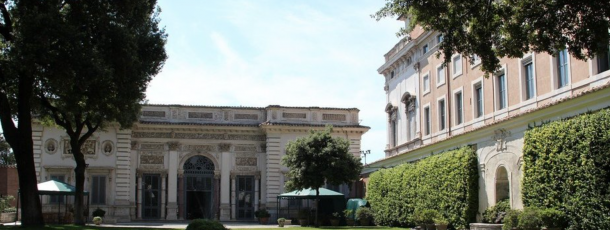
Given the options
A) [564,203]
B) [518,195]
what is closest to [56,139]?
[518,195]

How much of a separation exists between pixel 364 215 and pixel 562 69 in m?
17.2

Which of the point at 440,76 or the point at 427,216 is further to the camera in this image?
the point at 440,76

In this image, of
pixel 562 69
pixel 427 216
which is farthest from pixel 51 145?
pixel 562 69

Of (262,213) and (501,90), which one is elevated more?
(501,90)

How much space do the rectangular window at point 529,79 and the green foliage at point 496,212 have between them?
4026 millimetres

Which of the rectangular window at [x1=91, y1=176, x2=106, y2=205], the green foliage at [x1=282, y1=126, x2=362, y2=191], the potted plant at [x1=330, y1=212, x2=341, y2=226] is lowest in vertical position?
the potted plant at [x1=330, y1=212, x2=341, y2=226]

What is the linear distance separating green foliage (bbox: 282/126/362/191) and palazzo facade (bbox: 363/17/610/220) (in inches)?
112

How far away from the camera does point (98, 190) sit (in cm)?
4559

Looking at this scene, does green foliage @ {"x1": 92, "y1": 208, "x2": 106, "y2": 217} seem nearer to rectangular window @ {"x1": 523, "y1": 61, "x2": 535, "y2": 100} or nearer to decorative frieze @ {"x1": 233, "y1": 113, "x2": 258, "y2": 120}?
decorative frieze @ {"x1": 233, "y1": 113, "x2": 258, "y2": 120}

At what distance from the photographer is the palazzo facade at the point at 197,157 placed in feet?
150

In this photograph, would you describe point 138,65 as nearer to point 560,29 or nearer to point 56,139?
point 560,29

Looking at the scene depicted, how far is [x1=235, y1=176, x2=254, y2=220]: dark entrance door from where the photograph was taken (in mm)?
48031

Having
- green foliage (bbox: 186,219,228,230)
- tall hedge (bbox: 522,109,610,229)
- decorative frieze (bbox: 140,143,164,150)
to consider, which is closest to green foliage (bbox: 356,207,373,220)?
decorative frieze (bbox: 140,143,164,150)

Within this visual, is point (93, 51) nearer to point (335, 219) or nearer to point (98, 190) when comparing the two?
point (335, 219)
